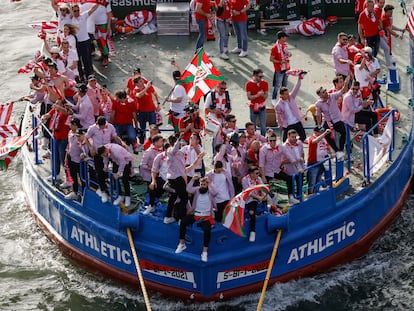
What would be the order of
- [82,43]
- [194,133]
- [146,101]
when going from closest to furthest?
[194,133] < [146,101] < [82,43]

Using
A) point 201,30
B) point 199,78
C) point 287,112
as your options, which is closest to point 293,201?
point 287,112

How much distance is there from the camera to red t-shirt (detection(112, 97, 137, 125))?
19484 millimetres

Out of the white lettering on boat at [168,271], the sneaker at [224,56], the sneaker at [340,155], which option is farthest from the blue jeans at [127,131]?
the sneaker at [224,56]

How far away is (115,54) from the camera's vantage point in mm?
25062

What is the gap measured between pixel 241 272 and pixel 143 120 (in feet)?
13.9

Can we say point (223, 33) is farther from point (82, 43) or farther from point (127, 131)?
point (127, 131)

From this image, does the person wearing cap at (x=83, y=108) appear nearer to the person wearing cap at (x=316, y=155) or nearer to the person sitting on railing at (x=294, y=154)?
the person sitting on railing at (x=294, y=154)

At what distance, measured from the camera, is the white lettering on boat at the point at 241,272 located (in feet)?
58.0

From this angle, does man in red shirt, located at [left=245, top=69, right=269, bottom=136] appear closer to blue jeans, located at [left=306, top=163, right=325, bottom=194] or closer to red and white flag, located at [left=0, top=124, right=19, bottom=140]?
blue jeans, located at [left=306, top=163, right=325, bottom=194]

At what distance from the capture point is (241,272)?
17.8 m

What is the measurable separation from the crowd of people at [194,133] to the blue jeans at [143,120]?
0.02 m

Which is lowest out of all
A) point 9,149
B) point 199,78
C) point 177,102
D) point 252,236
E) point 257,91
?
point 252,236

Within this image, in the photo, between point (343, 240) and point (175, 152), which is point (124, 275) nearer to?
point (175, 152)

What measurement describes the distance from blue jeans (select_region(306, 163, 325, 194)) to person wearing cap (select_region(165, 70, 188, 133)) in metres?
3.05
